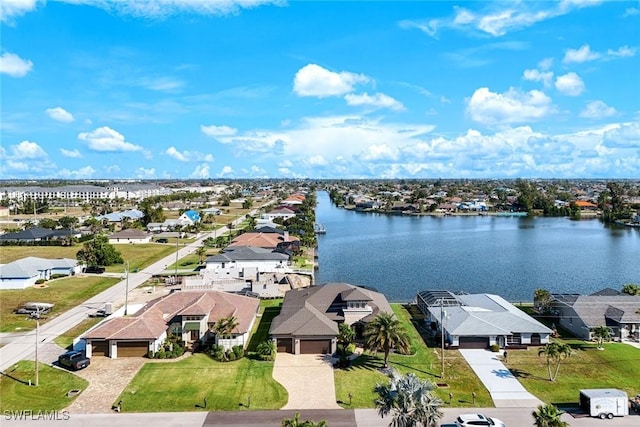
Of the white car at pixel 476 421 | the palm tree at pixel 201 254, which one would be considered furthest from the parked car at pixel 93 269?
the white car at pixel 476 421

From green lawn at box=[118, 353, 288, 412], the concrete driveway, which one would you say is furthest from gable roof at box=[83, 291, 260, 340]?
the concrete driveway

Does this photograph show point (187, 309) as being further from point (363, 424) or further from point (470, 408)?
point (470, 408)

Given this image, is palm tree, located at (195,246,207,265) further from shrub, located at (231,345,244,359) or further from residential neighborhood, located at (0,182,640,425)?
shrub, located at (231,345,244,359)

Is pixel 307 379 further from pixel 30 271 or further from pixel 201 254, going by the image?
pixel 201 254

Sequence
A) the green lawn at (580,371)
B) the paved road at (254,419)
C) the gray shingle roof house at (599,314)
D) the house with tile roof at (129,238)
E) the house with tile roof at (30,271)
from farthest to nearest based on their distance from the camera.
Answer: the house with tile roof at (129,238), the house with tile roof at (30,271), the gray shingle roof house at (599,314), the green lawn at (580,371), the paved road at (254,419)

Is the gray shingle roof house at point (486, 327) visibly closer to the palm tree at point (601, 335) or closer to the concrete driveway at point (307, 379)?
the palm tree at point (601, 335)

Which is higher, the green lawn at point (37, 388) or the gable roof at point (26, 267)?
the gable roof at point (26, 267)
